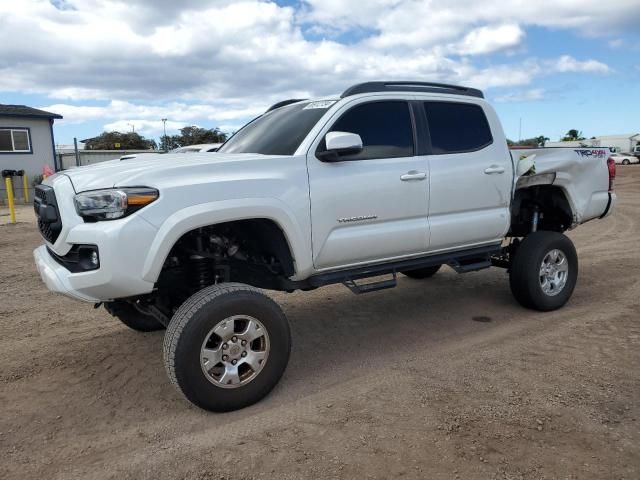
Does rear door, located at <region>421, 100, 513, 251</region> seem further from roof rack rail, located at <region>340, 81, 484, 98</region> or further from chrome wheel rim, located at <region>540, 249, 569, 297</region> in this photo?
chrome wheel rim, located at <region>540, 249, 569, 297</region>

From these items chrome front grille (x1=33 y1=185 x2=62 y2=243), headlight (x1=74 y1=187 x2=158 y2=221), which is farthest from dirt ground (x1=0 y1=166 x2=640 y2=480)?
headlight (x1=74 y1=187 x2=158 y2=221)

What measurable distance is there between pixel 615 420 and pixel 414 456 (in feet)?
4.45

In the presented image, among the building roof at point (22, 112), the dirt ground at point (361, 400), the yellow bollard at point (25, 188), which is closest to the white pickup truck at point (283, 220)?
the dirt ground at point (361, 400)

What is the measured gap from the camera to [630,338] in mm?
4680

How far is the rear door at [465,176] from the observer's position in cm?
457

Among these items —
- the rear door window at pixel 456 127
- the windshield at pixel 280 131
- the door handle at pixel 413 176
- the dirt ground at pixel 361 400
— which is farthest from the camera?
the rear door window at pixel 456 127

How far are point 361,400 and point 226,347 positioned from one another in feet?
3.27

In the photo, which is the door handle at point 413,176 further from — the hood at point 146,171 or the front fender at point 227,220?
the hood at point 146,171

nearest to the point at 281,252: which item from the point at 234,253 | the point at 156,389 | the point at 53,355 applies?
the point at 234,253

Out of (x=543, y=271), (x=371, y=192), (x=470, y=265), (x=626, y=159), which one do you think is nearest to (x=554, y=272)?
(x=543, y=271)

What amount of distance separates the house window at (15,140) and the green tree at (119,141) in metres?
36.6

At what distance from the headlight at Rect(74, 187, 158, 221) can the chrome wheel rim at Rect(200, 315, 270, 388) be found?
902 millimetres

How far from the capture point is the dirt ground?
2.90 m

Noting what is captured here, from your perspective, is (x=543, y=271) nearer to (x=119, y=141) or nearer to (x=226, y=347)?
(x=226, y=347)
